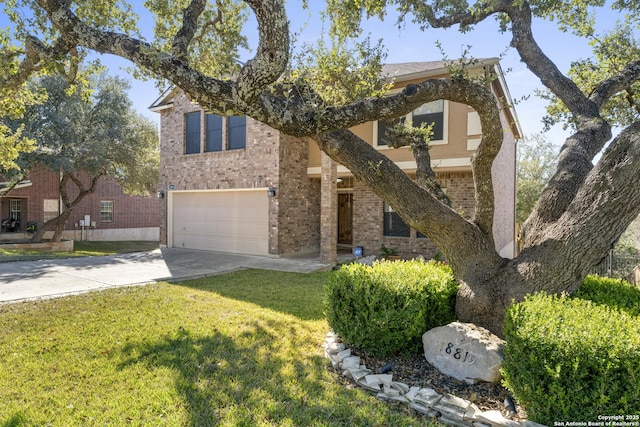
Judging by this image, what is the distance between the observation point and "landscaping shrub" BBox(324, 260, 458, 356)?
410 centimetres

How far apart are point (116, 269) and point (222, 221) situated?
451cm

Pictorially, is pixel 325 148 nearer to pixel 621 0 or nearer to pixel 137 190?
pixel 621 0

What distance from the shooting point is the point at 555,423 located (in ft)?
8.95

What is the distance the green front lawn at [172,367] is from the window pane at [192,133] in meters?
9.10

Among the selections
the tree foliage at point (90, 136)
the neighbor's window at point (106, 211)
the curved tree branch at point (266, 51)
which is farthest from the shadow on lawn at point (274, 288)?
the neighbor's window at point (106, 211)

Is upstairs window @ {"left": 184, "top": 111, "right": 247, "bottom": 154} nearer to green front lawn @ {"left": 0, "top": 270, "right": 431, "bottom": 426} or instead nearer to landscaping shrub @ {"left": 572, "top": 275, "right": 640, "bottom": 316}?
green front lawn @ {"left": 0, "top": 270, "right": 431, "bottom": 426}

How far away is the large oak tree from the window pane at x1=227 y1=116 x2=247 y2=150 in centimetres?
736

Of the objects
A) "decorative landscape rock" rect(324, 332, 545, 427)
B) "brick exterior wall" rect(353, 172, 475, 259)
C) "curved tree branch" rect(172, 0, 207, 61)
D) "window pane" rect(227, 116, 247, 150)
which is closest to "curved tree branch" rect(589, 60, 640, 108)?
"decorative landscape rock" rect(324, 332, 545, 427)

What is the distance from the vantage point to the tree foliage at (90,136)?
16562mm

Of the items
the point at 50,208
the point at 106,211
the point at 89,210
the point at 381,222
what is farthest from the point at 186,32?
the point at 106,211

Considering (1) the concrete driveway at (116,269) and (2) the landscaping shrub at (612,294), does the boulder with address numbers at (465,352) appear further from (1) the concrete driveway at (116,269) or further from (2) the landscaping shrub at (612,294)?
(1) the concrete driveway at (116,269)

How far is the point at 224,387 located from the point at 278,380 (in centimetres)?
56

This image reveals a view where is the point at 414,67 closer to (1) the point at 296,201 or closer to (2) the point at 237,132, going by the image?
(1) the point at 296,201

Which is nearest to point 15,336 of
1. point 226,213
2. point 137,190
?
point 226,213
